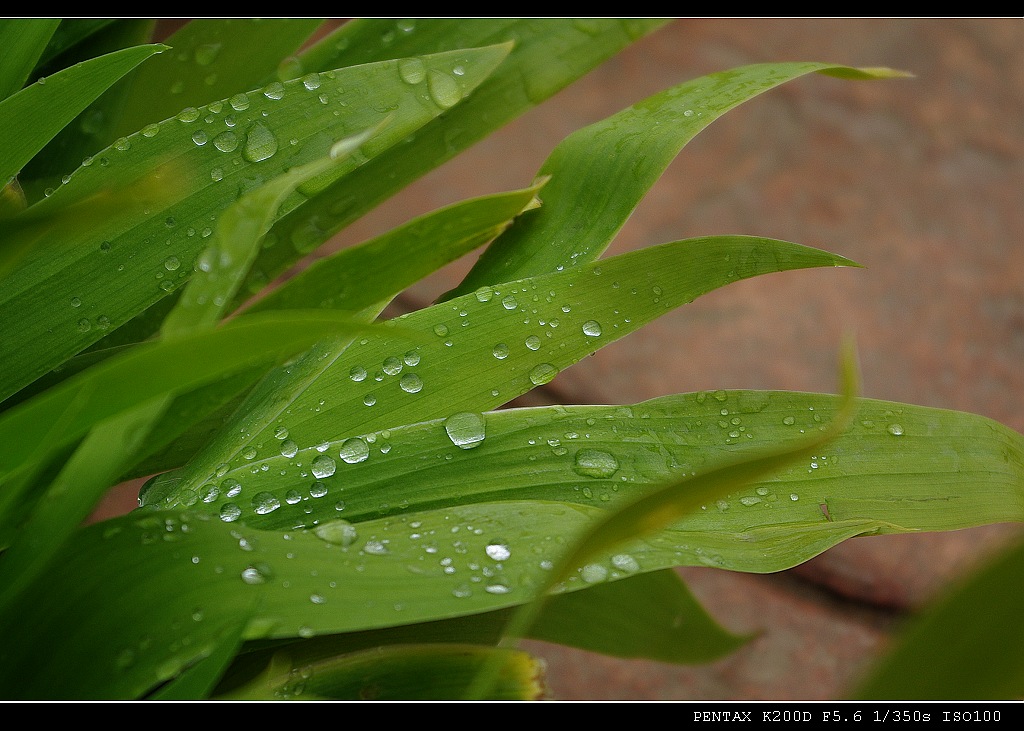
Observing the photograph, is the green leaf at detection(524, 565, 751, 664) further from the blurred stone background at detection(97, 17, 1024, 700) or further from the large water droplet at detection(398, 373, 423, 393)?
the blurred stone background at detection(97, 17, 1024, 700)

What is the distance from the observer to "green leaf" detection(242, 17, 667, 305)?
1.64ft

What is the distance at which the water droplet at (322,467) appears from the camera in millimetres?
344

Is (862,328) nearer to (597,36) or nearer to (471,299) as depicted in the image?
(597,36)

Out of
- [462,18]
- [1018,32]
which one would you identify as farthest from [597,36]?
[1018,32]

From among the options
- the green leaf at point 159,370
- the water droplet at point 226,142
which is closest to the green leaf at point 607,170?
the water droplet at point 226,142

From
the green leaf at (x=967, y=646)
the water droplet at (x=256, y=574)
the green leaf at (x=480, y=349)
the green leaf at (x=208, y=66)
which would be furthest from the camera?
the green leaf at (x=208, y=66)

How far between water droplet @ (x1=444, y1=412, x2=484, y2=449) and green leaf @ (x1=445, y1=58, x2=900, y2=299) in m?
0.12

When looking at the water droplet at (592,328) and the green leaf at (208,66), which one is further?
the green leaf at (208,66)

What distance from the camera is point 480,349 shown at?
0.38 meters

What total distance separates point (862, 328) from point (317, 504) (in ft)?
4.63

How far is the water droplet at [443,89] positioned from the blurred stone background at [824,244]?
102 cm

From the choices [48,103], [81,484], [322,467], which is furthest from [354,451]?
[48,103]

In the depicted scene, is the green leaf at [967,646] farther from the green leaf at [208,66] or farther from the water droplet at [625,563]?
the green leaf at [208,66]

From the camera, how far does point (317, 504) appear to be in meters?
0.34
